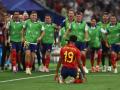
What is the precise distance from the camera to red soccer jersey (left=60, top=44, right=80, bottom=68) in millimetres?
19219

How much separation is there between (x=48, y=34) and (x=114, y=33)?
8.03ft

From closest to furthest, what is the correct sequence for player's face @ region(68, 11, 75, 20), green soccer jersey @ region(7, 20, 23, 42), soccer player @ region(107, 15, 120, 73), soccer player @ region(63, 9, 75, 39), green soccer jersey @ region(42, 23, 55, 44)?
player's face @ region(68, 11, 75, 20)
soccer player @ region(63, 9, 75, 39)
soccer player @ region(107, 15, 120, 73)
green soccer jersey @ region(7, 20, 23, 42)
green soccer jersey @ region(42, 23, 55, 44)

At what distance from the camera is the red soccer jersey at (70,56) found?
1922 cm

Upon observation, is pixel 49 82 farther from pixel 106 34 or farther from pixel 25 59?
pixel 106 34

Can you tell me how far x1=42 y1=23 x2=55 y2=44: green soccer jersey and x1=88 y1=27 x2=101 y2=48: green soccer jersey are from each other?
1.39m

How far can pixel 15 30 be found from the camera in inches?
1009

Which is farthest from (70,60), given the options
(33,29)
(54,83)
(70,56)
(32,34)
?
(33,29)

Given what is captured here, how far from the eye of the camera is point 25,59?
24.5m

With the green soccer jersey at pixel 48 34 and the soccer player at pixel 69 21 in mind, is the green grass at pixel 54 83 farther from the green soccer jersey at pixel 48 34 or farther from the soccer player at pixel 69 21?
the green soccer jersey at pixel 48 34

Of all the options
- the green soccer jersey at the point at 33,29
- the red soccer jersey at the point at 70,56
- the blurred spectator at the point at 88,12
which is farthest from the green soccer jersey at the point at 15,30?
the blurred spectator at the point at 88,12

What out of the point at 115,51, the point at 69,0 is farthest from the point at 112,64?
the point at 69,0

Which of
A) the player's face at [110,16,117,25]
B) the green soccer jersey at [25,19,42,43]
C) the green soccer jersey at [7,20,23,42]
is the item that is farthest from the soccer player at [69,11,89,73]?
the green soccer jersey at [7,20,23,42]

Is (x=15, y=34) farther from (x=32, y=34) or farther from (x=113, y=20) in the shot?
(x=113, y=20)

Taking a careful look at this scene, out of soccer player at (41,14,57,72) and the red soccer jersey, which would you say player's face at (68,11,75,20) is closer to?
soccer player at (41,14,57,72)
